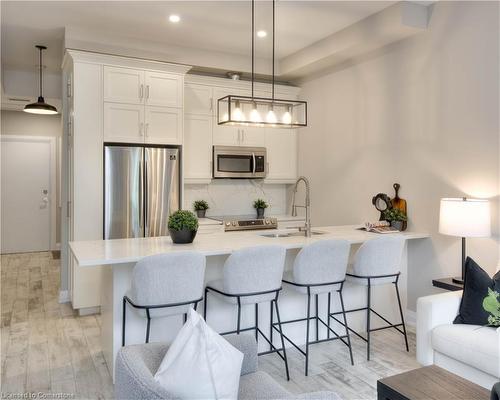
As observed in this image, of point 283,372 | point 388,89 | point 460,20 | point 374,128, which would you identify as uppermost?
point 460,20

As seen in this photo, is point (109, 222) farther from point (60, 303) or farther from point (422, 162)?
point (422, 162)

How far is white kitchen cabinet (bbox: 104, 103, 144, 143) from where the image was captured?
14.5ft

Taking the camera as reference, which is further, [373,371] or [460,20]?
[460,20]

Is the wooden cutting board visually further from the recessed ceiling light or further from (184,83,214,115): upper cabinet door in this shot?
the recessed ceiling light

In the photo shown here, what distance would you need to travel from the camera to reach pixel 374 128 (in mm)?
4473

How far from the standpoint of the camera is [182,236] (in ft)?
10.3

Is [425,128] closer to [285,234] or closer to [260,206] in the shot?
[285,234]

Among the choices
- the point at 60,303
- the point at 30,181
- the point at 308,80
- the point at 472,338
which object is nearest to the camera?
the point at 472,338

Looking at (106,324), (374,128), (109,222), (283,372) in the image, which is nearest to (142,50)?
(109,222)

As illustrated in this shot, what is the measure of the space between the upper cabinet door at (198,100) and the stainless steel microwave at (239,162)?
18.9 inches

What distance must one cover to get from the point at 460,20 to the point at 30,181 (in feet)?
23.5

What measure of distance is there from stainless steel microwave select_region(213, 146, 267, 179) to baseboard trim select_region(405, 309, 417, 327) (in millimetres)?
2472

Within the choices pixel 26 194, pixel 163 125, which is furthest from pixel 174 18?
pixel 26 194

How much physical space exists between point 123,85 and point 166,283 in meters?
2.65
